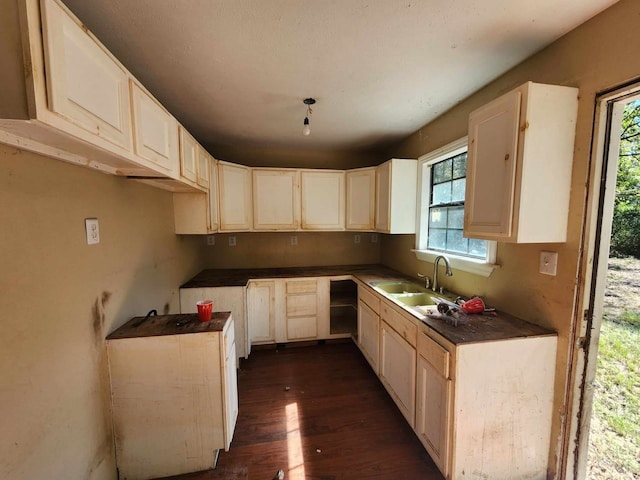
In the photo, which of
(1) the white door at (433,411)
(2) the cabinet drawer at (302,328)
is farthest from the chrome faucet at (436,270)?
(2) the cabinet drawer at (302,328)

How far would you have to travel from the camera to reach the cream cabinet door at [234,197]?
2.82 m

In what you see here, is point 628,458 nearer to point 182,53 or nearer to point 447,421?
point 447,421

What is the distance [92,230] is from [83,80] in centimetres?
77

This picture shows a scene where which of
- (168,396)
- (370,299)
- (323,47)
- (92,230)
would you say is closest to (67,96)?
(92,230)

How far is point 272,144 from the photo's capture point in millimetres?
3117

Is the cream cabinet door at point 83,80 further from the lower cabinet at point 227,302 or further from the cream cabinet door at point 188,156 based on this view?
the lower cabinet at point 227,302

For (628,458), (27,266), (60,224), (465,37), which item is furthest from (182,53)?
(628,458)

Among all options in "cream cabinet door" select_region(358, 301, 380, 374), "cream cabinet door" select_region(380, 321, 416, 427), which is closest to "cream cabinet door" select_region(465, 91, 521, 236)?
"cream cabinet door" select_region(380, 321, 416, 427)

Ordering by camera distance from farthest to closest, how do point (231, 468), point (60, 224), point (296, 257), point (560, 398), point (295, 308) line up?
point (296, 257)
point (295, 308)
point (231, 468)
point (560, 398)
point (60, 224)

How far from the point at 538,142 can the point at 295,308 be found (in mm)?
2558

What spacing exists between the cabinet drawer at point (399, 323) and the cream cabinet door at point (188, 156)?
74.9 inches

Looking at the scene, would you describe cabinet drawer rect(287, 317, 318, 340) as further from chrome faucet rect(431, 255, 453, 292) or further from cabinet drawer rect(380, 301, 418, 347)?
chrome faucet rect(431, 255, 453, 292)

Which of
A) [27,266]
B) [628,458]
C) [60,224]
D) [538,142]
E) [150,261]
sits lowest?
[628,458]

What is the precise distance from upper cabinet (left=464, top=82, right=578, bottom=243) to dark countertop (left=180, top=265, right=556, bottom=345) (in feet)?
1.71
